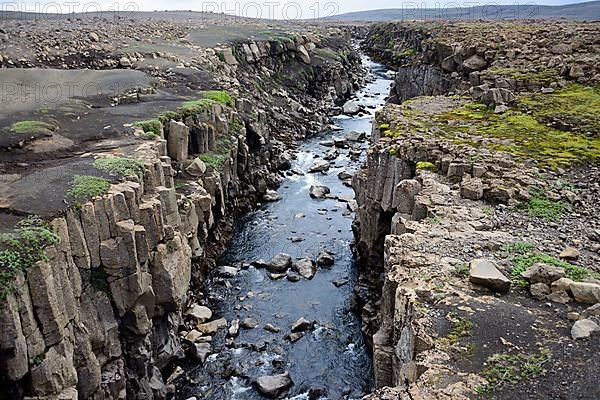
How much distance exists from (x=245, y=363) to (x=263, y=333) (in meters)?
1.90

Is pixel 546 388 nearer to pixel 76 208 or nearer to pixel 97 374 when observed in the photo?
pixel 97 374

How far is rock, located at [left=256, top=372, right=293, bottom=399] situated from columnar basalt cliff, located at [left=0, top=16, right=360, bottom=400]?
10.2ft

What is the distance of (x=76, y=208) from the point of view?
15.7 meters

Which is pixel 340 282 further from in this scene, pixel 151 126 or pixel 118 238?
pixel 118 238

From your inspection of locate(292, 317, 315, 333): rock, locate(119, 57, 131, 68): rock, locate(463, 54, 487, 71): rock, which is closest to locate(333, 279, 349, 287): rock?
locate(292, 317, 315, 333): rock

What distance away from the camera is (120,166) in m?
18.7

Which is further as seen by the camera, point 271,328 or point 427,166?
point 271,328

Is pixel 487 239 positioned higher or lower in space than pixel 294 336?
higher

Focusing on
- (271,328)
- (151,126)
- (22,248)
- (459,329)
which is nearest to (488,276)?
(459,329)

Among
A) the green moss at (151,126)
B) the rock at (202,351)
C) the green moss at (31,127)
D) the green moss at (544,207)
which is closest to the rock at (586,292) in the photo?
the green moss at (544,207)

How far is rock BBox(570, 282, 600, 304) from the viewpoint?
11570mm

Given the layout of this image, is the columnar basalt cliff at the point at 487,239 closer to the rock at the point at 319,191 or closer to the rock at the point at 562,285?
the rock at the point at 562,285

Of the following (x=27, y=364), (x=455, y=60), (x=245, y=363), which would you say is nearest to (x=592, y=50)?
(x=455, y=60)

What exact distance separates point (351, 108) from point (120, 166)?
40.5 m
